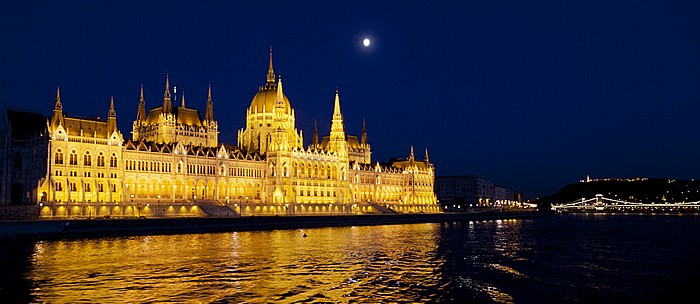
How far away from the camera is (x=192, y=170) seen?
101938 mm

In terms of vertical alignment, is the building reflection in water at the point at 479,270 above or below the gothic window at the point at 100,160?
below

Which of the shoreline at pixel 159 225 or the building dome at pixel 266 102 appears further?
the building dome at pixel 266 102

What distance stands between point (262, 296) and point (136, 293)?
18.8 ft

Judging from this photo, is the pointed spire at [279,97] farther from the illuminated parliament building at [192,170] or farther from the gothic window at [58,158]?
the gothic window at [58,158]

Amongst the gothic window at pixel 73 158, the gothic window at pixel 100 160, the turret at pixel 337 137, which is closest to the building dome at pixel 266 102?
the turret at pixel 337 137

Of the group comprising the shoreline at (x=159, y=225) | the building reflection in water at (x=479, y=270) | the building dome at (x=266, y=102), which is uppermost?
the building dome at (x=266, y=102)

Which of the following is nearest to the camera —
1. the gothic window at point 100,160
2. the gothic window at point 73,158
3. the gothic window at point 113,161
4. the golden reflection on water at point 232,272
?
the golden reflection on water at point 232,272

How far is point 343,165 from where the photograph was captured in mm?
129375

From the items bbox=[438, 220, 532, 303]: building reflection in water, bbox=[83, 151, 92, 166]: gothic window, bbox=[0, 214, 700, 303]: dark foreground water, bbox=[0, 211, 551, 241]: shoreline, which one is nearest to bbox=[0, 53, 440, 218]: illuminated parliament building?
bbox=[83, 151, 92, 166]: gothic window

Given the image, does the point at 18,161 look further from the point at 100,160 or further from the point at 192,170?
the point at 192,170

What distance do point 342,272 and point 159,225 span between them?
3977cm

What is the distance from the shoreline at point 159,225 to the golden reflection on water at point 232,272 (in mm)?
5364

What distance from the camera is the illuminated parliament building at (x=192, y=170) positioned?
3302 inches

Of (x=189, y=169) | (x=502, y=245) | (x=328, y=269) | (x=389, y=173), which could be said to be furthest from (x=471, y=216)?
(x=328, y=269)
